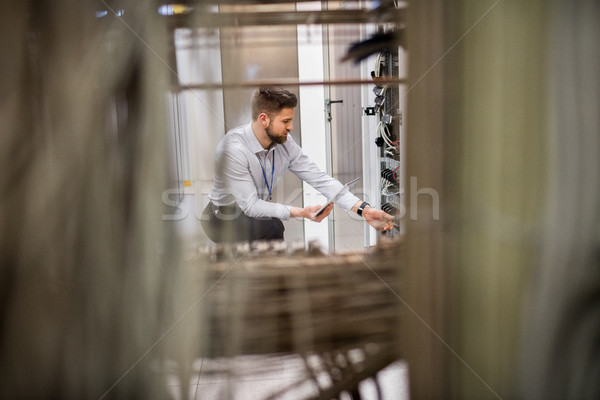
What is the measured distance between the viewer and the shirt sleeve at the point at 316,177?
67 cm

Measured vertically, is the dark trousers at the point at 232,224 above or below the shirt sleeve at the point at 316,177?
below

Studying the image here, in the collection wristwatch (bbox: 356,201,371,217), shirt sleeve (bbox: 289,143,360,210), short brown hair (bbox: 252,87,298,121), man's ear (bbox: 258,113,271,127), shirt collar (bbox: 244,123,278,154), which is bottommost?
wristwatch (bbox: 356,201,371,217)

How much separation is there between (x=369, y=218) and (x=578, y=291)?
0.38 m

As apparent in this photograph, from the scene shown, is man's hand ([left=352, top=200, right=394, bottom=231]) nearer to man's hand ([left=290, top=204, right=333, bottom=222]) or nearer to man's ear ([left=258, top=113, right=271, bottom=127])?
man's hand ([left=290, top=204, right=333, bottom=222])

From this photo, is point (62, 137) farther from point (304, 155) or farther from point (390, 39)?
point (390, 39)

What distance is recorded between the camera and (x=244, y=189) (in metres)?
0.68

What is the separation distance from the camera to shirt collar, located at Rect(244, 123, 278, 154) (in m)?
0.67

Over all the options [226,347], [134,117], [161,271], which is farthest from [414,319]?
[134,117]

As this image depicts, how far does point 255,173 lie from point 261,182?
0.06 feet

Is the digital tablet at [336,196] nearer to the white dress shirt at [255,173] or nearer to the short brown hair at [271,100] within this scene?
the white dress shirt at [255,173]

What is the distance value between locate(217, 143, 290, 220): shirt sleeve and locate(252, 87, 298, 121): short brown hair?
0.25ft

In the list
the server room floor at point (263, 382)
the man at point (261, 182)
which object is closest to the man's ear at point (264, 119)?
the man at point (261, 182)

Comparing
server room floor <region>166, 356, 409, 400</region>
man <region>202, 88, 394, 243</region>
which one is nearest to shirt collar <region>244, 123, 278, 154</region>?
man <region>202, 88, 394, 243</region>

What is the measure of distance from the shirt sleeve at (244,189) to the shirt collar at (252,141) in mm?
19
